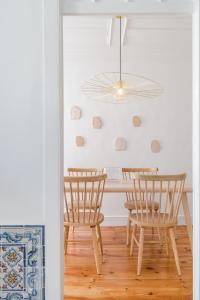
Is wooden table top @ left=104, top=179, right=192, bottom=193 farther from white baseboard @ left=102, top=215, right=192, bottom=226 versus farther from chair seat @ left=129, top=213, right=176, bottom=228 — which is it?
white baseboard @ left=102, top=215, right=192, bottom=226

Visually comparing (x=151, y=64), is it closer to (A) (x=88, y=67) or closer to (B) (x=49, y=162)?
(A) (x=88, y=67)

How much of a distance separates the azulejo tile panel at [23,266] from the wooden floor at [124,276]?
2.48ft

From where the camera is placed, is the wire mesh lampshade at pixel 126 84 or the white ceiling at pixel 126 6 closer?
the white ceiling at pixel 126 6

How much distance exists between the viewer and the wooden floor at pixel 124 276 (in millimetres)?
2100

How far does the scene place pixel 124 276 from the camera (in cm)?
239

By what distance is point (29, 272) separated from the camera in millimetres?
1410

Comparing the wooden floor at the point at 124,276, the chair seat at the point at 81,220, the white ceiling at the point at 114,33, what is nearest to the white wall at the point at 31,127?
the wooden floor at the point at 124,276

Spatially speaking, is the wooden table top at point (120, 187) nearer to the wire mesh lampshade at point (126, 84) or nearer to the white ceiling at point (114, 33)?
the wire mesh lampshade at point (126, 84)

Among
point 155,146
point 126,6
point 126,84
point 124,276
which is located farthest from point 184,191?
point 126,84

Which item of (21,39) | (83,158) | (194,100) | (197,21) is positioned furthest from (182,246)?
(21,39)

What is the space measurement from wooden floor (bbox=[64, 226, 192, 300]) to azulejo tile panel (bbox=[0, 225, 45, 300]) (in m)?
0.76

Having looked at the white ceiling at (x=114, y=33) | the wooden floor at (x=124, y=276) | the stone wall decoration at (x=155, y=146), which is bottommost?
the wooden floor at (x=124, y=276)

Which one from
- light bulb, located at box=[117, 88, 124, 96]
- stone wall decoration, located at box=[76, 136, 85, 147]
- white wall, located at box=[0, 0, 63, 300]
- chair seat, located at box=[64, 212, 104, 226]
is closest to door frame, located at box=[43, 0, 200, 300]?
white wall, located at box=[0, 0, 63, 300]

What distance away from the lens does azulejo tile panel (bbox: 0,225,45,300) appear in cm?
141
